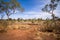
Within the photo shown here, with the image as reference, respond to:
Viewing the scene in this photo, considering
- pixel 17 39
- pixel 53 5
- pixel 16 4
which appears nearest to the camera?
pixel 17 39

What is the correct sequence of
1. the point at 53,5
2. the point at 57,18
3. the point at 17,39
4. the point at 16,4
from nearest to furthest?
the point at 17,39 → the point at 57,18 → the point at 53,5 → the point at 16,4

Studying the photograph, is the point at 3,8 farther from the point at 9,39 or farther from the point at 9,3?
the point at 9,39

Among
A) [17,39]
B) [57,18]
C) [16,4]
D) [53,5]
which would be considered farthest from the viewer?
[16,4]

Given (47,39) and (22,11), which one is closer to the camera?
(47,39)

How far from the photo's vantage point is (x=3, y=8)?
43344 millimetres

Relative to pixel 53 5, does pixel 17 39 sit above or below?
below

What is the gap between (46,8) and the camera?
35969 mm

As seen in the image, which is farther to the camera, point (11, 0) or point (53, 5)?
point (11, 0)

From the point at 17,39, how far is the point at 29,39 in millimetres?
782

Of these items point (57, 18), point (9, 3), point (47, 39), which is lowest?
point (47, 39)

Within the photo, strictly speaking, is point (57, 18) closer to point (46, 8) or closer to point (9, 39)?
point (9, 39)

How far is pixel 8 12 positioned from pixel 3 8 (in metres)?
2.60

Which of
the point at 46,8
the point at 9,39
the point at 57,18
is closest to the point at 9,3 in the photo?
the point at 46,8

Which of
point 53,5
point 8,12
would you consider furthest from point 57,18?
point 8,12
